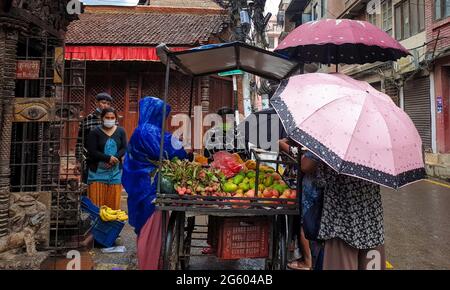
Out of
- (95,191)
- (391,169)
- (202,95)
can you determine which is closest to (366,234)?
(391,169)

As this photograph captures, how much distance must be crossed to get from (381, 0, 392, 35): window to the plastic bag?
1581 centimetres

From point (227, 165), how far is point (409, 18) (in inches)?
574

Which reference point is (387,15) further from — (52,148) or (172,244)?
(172,244)

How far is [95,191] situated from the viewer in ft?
15.4

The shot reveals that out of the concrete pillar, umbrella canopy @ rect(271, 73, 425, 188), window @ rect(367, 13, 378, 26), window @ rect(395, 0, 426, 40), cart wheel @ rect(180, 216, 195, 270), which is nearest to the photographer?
umbrella canopy @ rect(271, 73, 425, 188)

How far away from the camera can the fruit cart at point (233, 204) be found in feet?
9.49

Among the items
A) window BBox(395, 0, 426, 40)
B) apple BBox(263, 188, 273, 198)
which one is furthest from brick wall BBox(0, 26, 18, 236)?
window BBox(395, 0, 426, 40)

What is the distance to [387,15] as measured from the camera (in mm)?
16797

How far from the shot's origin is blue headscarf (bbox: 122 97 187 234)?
345cm

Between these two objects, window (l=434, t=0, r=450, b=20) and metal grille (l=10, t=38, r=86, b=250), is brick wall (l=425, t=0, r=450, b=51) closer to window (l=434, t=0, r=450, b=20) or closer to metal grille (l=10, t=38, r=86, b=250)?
window (l=434, t=0, r=450, b=20)

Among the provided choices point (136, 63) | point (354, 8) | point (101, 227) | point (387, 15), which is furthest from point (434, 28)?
point (101, 227)
